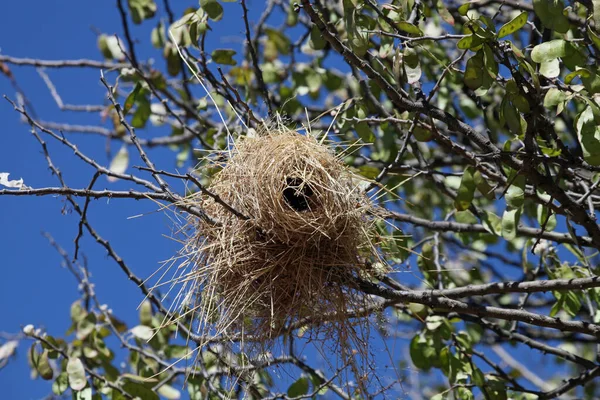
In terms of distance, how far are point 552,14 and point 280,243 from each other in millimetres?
1017

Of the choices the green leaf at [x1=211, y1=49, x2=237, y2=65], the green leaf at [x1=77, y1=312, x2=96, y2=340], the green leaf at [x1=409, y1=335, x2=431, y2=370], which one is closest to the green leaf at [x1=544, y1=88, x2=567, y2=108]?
the green leaf at [x1=409, y1=335, x2=431, y2=370]

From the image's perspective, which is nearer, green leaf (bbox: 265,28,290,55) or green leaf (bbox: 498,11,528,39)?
green leaf (bbox: 498,11,528,39)

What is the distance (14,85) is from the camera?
4.83 metres

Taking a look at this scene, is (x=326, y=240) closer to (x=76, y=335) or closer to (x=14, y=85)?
(x=76, y=335)

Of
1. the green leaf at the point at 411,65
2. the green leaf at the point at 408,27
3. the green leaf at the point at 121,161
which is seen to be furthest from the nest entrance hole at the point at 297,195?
the green leaf at the point at 121,161

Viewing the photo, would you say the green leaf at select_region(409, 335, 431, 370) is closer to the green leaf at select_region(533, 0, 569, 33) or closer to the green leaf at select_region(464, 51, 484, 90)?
the green leaf at select_region(464, 51, 484, 90)

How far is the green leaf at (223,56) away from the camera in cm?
335

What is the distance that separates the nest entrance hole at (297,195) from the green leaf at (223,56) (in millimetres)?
895

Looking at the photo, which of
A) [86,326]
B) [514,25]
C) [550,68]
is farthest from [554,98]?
[86,326]

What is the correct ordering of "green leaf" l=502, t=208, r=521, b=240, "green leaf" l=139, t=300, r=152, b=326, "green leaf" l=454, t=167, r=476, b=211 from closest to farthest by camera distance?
"green leaf" l=502, t=208, r=521, b=240 < "green leaf" l=454, t=167, r=476, b=211 < "green leaf" l=139, t=300, r=152, b=326

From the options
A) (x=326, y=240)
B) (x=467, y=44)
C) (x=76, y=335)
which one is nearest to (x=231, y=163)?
(x=326, y=240)

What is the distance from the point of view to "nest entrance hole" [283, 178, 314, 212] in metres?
2.56

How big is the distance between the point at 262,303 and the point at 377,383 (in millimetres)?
510

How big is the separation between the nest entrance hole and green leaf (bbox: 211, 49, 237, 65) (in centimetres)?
89
